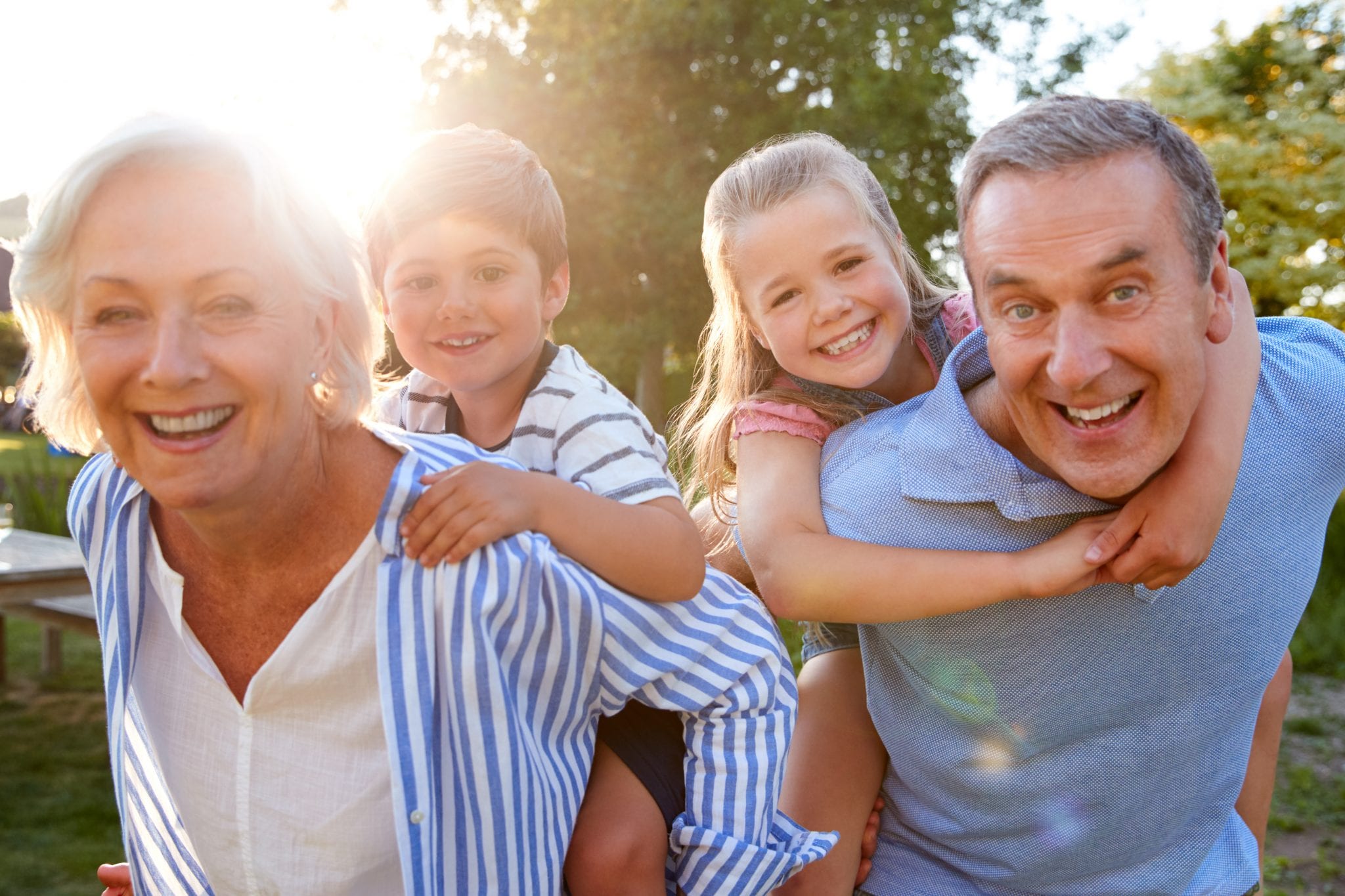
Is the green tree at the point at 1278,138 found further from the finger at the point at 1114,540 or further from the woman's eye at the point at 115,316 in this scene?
the woman's eye at the point at 115,316

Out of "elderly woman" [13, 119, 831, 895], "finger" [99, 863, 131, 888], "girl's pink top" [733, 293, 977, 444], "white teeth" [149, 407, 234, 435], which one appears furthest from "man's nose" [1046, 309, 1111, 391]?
"finger" [99, 863, 131, 888]

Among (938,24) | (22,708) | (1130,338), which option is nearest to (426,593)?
(1130,338)

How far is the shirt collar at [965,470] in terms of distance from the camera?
1.94 m

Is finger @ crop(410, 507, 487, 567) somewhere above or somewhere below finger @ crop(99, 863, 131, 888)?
above

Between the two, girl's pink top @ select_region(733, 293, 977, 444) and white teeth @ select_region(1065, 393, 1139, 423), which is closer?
white teeth @ select_region(1065, 393, 1139, 423)

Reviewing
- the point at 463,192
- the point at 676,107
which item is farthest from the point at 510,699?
the point at 676,107

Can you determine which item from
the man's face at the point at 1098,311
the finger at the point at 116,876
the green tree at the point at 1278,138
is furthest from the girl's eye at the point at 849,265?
the green tree at the point at 1278,138

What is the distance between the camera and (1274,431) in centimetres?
198

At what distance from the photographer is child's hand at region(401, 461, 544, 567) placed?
5.41 ft

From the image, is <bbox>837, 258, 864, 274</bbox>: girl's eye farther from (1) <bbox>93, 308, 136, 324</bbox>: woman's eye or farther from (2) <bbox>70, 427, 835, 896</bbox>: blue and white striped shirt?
(1) <bbox>93, 308, 136, 324</bbox>: woman's eye

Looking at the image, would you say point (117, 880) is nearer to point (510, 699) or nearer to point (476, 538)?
point (510, 699)

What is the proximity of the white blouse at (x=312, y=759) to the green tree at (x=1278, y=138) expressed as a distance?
1871 centimetres

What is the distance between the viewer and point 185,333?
1552mm

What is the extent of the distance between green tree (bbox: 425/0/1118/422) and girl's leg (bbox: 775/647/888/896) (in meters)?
12.7
